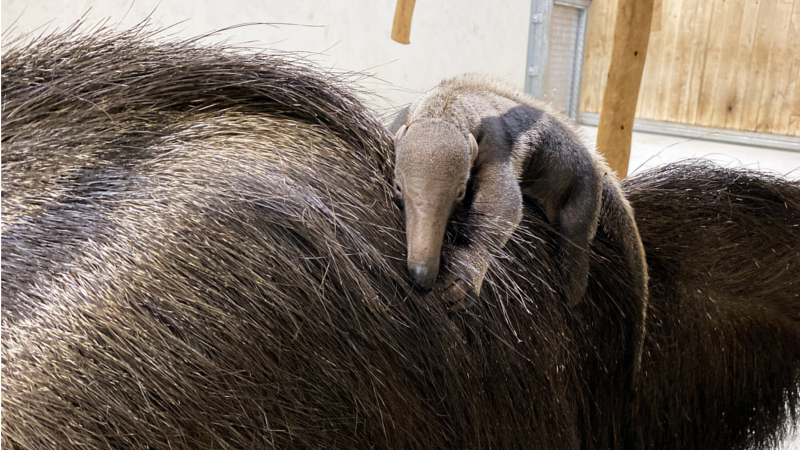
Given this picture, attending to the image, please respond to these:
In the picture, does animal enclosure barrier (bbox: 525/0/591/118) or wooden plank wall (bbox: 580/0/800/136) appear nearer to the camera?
wooden plank wall (bbox: 580/0/800/136)

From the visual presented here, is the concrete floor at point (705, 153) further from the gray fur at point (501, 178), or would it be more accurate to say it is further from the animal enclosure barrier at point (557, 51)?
the gray fur at point (501, 178)

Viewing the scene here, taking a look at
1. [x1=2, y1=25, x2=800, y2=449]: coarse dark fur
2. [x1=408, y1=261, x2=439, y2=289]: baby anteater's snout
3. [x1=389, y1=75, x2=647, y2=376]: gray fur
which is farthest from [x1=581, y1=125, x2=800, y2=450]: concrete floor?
[x1=408, y1=261, x2=439, y2=289]: baby anteater's snout

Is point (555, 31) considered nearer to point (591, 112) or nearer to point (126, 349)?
point (591, 112)

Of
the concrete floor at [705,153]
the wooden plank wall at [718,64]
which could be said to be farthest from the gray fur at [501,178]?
the wooden plank wall at [718,64]

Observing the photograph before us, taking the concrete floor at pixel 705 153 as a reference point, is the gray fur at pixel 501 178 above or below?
above

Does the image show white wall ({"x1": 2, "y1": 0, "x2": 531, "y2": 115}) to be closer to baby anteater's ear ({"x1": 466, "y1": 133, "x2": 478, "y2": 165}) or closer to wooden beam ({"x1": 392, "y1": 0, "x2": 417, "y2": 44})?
wooden beam ({"x1": 392, "y1": 0, "x2": 417, "y2": 44})

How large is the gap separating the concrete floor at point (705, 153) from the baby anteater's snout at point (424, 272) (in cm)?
212

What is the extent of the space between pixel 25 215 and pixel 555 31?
3426mm

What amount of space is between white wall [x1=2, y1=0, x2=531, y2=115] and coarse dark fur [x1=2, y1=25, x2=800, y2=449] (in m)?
2.00

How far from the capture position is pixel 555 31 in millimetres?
3613

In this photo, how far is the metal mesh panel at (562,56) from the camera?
11.1 feet

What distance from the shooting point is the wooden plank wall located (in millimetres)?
2656

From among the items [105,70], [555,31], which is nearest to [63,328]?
[105,70]

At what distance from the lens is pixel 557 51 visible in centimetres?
365
